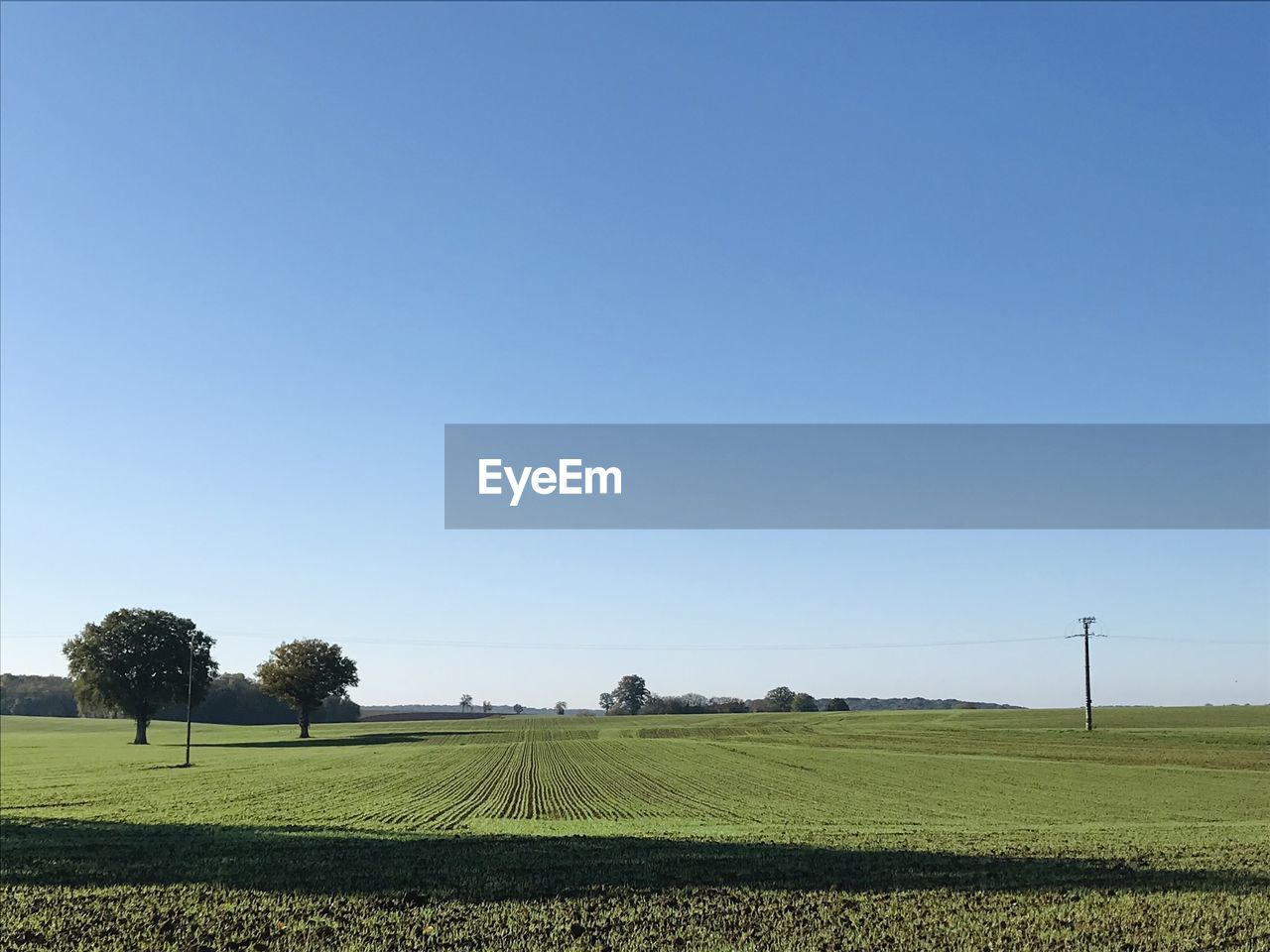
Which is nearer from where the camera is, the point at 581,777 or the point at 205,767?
the point at 581,777

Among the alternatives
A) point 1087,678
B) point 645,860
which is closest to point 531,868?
point 645,860

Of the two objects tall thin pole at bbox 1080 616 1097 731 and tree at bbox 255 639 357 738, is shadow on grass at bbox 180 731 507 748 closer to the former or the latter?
tree at bbox 255 639 357 738

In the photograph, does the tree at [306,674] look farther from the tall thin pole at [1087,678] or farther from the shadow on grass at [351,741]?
the tall thin pole at [1087,678]

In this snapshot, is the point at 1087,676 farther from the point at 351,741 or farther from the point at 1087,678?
the point at 351,741

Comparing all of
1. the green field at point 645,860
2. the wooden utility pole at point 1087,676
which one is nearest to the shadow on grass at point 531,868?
the green field at point 645,860

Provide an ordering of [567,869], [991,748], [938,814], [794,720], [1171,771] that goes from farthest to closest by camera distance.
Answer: [794,720], [991,748], [1171,771], [938,814], [567,869]

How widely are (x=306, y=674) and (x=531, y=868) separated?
402ft

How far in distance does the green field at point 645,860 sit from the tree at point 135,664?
200 feet

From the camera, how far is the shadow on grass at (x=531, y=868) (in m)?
19.5

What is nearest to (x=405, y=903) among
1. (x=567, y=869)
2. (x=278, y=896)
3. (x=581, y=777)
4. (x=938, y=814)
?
(x=278, y=896)

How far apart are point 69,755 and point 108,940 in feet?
310

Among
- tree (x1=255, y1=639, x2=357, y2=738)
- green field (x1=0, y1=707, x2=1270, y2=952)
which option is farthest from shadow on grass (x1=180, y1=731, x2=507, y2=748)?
green field (x1=0, y1=707, x2=1270, y2=952)

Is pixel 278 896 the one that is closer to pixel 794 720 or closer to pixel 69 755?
pixel 69 755

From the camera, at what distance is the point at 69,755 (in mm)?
96000
